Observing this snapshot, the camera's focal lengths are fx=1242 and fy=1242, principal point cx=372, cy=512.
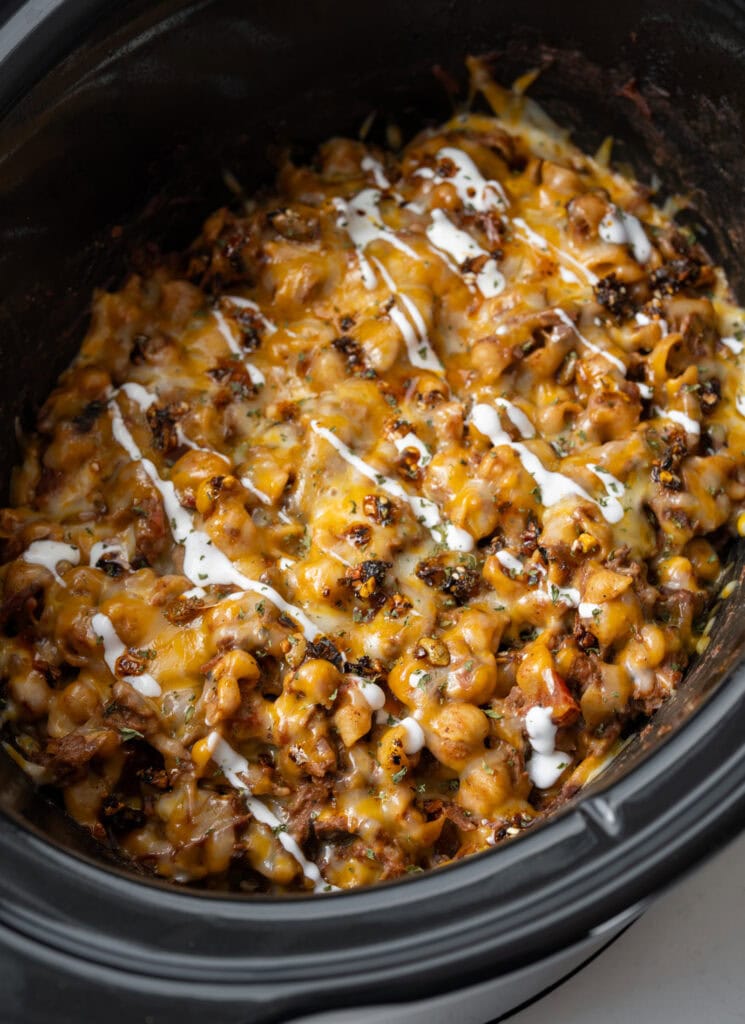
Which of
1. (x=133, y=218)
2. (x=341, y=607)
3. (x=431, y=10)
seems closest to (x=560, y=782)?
(x=341, y=607)

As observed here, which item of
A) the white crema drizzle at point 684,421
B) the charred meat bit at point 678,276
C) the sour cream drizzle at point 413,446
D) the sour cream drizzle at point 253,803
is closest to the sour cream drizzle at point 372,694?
the sour cream drizzle at point 253,803

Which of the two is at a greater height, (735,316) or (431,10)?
(431,10)

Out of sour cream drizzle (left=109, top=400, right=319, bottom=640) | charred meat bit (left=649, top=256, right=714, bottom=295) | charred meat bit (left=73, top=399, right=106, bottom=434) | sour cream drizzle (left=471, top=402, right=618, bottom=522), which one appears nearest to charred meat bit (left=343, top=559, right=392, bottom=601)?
sour cream drizzle (left=109, top=400, right=319, bottom=640)

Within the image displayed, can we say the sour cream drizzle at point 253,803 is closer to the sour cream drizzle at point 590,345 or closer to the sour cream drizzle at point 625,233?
the sour cream drizzle at point 590,345

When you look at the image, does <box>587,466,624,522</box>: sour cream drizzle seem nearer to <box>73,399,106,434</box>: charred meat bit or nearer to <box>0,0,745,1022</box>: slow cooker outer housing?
<box>0,0,745,1022</box>: slow cooker outer housing

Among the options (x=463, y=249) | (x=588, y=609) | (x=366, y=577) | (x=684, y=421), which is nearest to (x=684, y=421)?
(x=684, y=421)

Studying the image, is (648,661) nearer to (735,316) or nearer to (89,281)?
(735,316)
